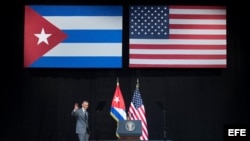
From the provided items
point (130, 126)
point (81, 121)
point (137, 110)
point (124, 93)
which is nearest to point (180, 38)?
point (124, 93)

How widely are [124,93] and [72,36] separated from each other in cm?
202

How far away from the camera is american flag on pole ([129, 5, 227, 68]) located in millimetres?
11477

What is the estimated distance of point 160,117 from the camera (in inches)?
454

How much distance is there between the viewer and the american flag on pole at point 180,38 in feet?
37.7

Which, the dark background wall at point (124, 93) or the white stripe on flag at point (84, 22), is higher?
the white stripe on flag at point (84, 22)

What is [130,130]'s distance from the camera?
24.5ft

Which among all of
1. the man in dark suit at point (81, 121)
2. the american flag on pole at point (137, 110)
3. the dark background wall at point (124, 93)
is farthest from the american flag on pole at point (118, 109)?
the man in dark suit at point (81, 121)

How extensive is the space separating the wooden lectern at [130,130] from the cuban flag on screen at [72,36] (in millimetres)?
4038

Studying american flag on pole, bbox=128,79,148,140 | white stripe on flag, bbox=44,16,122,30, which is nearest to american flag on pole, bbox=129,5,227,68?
white stripe on flag, bbox=44,16,122,30

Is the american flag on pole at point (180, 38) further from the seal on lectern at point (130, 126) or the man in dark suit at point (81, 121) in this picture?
the seal on lectern at point (130, 126)

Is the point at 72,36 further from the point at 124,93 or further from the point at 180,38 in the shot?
the point at 180,38

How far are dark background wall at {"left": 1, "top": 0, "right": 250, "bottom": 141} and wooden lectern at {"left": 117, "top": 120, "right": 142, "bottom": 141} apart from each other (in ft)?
13.0

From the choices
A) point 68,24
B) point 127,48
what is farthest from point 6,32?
point 127,48

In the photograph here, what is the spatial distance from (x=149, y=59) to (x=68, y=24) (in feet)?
7.61
